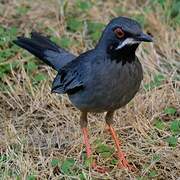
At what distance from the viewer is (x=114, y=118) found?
6355 millimetres

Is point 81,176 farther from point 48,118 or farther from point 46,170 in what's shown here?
point 48,118

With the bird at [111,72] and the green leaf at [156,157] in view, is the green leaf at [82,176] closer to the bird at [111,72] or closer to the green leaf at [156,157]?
the bird at [111,72]

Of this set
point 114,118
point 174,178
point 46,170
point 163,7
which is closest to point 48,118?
point 114,118

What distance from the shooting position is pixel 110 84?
5.28 meters

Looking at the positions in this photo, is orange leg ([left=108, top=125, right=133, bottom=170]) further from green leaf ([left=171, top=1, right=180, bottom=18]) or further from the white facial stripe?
green leaf ([left=171, top=1, right=180, bottom=18])

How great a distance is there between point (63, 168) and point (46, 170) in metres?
0.14

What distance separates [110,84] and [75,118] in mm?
1223

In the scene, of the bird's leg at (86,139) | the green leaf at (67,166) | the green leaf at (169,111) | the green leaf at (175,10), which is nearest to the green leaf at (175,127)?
the green leaf at (169,111)

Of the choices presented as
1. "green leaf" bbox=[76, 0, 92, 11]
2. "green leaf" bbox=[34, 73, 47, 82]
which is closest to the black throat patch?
"green leaf" bbox=[34, 73, 47, 82]

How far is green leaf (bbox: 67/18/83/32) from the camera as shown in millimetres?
8062

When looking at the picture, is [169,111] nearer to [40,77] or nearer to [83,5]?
[40,77]

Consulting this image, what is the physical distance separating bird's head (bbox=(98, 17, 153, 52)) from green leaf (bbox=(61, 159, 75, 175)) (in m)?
1.00

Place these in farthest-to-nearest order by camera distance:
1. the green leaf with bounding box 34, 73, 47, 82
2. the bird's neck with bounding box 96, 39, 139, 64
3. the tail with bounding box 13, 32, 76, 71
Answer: the green leaf with bounding box 34, 73, 47, 82
the tail with bounding box 13, 32, 76, 71
the bird's neck with bounding box 96, 39, 139, 64

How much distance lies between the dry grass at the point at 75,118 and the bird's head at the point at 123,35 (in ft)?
3.33
